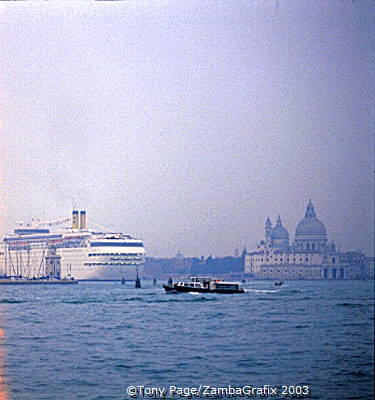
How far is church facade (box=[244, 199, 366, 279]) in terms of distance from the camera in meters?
8.80

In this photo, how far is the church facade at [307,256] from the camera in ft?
28.9

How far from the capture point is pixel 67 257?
39.0 m

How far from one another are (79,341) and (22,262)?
32.1 meters

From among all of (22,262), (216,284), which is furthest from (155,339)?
(22,262)

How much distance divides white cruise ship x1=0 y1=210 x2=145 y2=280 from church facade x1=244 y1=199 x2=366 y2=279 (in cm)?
1406

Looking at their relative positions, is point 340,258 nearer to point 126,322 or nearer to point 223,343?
point 223,343

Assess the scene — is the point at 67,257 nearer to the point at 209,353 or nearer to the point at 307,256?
the point at 307,256

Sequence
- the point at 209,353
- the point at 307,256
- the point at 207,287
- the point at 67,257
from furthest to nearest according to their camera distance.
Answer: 1. the point at 67,257
2. the point at 207,287
3. the point at 307,256
4. the point at 209,353

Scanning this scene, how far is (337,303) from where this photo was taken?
954cm

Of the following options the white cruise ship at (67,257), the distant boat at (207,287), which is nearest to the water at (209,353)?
the distant boat at (207,287)

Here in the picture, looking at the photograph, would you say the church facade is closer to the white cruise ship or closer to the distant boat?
the distant boat

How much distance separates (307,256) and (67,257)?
2569cm

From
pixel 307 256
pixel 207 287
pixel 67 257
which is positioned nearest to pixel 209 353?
pixel 307 256

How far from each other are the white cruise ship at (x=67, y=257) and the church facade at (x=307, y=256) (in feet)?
46.1
